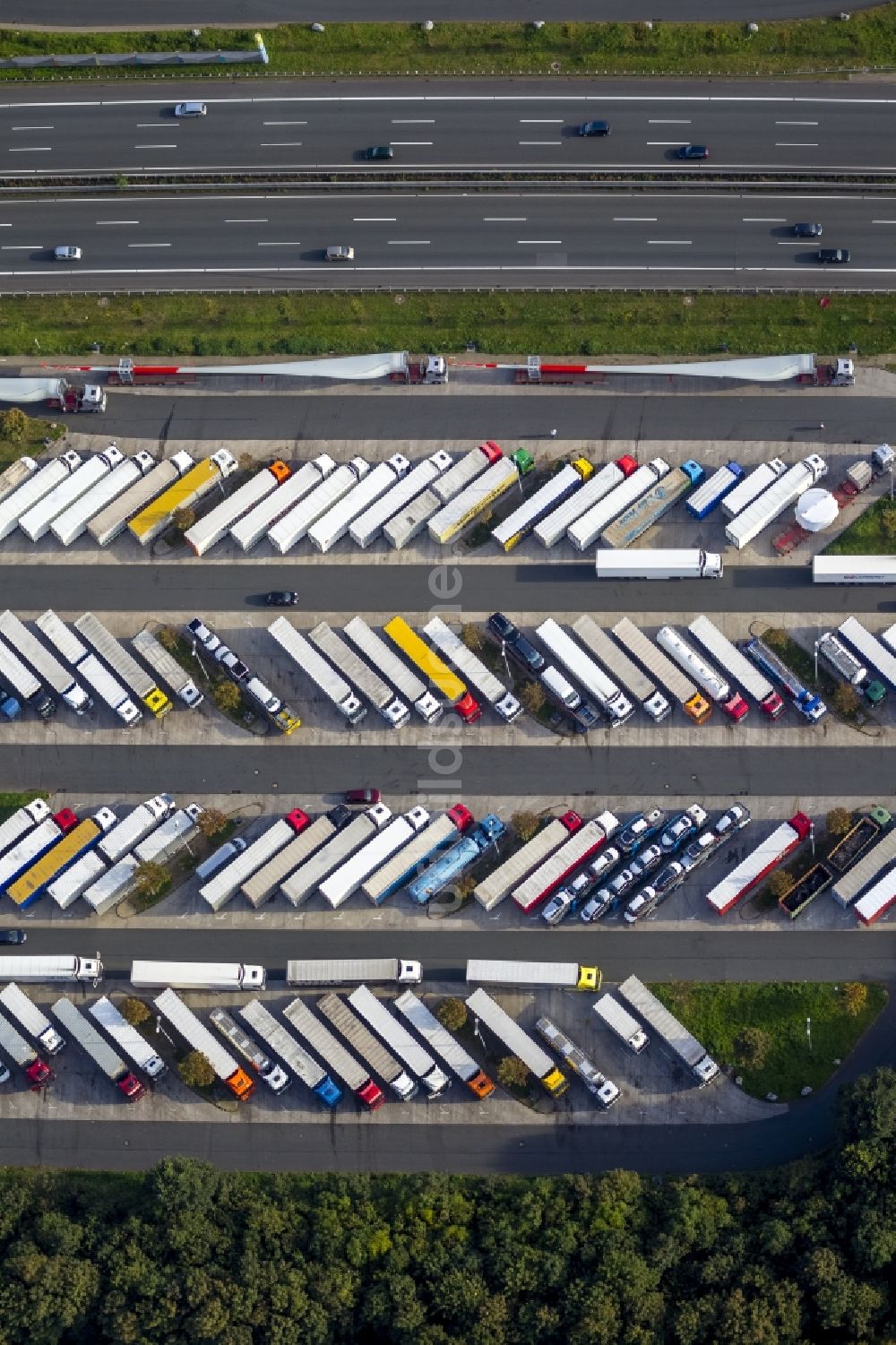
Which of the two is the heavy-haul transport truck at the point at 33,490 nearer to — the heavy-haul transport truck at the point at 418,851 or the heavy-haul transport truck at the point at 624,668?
the heavy-haul transport truck at the point at 418,851

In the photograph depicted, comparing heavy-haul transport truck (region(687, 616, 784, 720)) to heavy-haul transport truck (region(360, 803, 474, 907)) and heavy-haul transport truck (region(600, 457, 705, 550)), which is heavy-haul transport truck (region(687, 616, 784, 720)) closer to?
heavy-haul transport truck (region(600, 457, 705, 550))

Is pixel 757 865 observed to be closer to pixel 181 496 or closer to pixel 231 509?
pixel 231 509

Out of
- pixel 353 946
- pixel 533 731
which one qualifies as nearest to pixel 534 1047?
pixel 353 946

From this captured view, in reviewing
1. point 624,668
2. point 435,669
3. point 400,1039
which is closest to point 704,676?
point 624,668

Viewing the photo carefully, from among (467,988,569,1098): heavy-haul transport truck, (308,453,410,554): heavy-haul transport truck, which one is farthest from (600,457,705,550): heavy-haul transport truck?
(467,988,569,1098): heavy-haul transport truck

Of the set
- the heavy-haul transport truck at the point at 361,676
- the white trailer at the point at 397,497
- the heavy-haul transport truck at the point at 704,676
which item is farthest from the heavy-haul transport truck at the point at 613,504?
the heavy-haul transport truck at the point at 361,676

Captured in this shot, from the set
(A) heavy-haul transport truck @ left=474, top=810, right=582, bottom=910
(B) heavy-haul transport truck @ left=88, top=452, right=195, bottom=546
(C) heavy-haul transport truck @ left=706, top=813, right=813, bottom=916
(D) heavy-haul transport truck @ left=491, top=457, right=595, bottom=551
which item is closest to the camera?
(C) heavy-haul transport truck @ left=706, top=813, right=813, bottom=916
